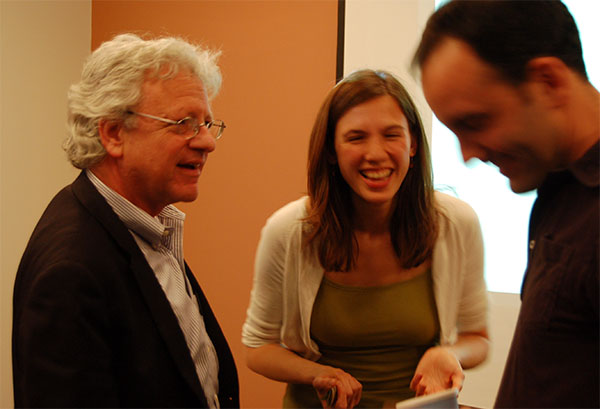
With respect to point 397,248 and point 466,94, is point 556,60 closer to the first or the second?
point 466,94

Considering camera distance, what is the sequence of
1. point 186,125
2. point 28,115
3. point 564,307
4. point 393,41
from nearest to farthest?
point 564,307, point 186,125, point 393,41, point 28,115

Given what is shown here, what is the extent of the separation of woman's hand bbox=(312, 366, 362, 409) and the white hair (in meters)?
0.76

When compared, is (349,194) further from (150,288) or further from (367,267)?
(150,288)

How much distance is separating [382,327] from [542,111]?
87 cm

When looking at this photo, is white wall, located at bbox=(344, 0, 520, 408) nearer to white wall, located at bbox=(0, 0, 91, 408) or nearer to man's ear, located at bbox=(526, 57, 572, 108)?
man's ear, located at bbox=(526, 57, 572, 108)

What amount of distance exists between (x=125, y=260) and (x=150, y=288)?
0.08 metres

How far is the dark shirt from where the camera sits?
2.24 feet

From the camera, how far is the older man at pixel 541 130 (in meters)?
0.70

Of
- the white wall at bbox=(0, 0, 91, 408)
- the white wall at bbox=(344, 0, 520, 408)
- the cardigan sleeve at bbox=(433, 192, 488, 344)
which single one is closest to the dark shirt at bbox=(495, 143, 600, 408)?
the cardigan sleeve at bbox=(433, 192, 488, 344)

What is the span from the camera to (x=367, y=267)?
1550 mm

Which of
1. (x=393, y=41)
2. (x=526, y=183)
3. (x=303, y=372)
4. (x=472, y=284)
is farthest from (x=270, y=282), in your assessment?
(x=393, y=41)

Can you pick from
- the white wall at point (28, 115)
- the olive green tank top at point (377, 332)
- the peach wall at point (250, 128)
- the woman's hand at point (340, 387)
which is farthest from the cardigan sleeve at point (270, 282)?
the white wall at point (28, 115)

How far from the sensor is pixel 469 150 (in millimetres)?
815

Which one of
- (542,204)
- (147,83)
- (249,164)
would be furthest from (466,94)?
(249,164)
